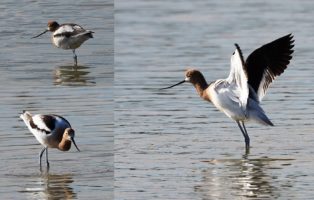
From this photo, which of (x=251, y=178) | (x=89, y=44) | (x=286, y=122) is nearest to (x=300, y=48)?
(x=89, y=44)

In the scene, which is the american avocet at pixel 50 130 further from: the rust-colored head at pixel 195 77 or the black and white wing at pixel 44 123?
the rust-colored head at pixel 195 77

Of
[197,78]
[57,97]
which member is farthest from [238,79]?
[57,97]

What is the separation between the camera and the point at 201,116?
543 inches

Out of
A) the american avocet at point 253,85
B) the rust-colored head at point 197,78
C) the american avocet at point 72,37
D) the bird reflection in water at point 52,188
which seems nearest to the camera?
the bird reflection in water at point 52,188

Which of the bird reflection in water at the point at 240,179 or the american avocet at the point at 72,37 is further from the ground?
the bird reflection in water at the point at 240,179

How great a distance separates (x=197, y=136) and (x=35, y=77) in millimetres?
2578

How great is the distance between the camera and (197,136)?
12641mm

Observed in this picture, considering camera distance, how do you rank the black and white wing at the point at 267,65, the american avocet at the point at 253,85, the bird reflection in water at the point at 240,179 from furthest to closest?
1. the black and white wing at the point at 267,65
2. the american avocet at the point at 253,85
3. the bird reflection in water at the point at 240,179

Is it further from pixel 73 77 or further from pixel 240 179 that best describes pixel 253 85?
pixel 73 77

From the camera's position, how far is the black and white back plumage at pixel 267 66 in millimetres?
12742

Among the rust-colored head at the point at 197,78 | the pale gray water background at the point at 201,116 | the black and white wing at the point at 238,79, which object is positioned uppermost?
the black and white wing at the point at 238,79

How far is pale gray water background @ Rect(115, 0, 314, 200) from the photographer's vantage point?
1048 centimetres

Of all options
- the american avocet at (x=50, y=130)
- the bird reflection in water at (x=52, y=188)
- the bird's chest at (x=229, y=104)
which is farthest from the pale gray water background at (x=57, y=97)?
the bird's chest at (x=229, y=104)

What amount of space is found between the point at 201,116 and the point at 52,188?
3687 mm
